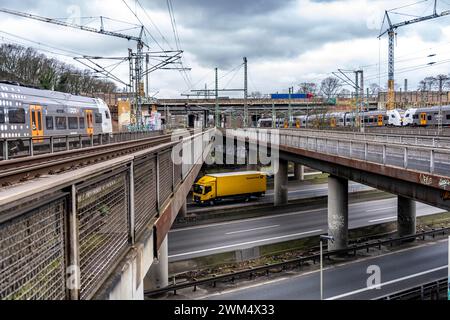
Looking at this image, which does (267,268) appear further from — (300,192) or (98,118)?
(300,192)

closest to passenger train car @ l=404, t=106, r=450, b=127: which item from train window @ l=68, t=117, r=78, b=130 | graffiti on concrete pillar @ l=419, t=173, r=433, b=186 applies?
graffiti on concrete pillar @ l=419, t=173, r=433, b=186

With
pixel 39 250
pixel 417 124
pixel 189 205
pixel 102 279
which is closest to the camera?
pixel 39 250

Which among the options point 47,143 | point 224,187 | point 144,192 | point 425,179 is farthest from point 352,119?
point 144,192

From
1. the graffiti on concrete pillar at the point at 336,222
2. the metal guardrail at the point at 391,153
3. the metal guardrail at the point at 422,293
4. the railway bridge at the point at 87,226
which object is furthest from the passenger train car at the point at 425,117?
the railway bridge at the point at 87,226

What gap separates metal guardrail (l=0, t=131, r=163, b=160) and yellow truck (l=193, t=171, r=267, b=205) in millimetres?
10868

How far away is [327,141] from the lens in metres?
25.0

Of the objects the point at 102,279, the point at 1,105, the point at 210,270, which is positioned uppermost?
the point at 1,105

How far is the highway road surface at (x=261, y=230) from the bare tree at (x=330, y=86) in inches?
2549

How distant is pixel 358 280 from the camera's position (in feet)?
69.3

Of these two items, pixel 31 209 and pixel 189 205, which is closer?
pixel 31 209

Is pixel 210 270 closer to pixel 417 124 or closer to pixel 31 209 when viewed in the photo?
pixel 31 209

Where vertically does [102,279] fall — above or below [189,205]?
above
